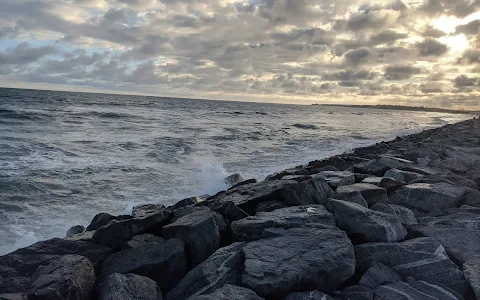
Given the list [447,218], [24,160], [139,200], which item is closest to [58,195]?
[139,200]

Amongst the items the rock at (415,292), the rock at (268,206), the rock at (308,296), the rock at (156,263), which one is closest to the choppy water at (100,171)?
the rock at (156,263)

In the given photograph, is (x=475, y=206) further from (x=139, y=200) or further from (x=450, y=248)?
(x=139, y=200)

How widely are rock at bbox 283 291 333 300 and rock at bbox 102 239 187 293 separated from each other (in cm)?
138

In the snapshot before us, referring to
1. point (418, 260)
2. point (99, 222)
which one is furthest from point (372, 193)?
point (99, 222)

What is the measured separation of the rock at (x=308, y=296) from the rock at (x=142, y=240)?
1913 mm

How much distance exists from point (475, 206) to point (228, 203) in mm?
3753

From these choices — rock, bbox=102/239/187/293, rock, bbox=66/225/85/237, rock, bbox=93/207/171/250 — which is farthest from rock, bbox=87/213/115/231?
rock, bbox=102/239/187/293

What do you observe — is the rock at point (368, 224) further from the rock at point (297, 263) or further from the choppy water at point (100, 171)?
the choppy water at point (100, 171)

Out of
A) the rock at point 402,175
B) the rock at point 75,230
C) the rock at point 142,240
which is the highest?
the rock at point 402,175

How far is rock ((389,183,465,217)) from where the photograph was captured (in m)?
5.72

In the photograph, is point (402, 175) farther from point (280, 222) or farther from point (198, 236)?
point (198, 236)

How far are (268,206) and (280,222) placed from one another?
132 cm

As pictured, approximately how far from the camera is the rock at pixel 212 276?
134 inches

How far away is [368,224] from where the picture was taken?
14.5 ft
